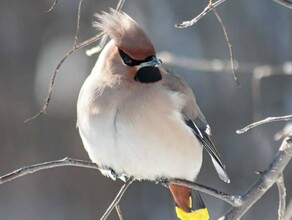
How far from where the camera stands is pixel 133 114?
353 centimetres

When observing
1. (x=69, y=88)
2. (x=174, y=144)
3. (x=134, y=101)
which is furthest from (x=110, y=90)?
(x=69, y=88)

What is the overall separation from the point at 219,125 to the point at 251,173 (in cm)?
53

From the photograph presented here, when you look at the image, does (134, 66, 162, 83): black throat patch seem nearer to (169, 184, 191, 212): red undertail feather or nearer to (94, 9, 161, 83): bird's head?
(94, 9, 161, 83): bird's head

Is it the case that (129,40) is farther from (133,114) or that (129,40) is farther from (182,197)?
(182,197)

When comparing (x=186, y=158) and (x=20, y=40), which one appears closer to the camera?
(x=186, y=158)

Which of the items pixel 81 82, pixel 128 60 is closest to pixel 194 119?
pixel 128 60

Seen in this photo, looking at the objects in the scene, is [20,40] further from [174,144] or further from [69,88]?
[174,144]

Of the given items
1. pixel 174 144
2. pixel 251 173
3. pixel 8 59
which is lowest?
pixel 251 173

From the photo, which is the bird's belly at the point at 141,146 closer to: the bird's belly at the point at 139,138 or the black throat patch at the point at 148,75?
the bird's belly at the point at 139,138

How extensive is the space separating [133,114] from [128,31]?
38 cm

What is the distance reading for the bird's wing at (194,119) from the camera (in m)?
3.73

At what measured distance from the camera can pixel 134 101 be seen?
3545 millimetres

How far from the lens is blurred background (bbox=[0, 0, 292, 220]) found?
7.46 meters

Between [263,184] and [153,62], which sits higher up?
[153,62]
